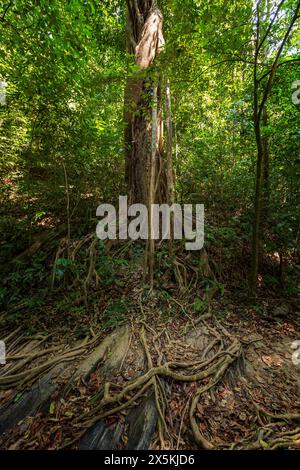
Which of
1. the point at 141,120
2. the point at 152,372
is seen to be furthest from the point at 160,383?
the point at 141,120

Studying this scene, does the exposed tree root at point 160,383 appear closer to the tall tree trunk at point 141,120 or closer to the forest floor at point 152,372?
the forest floor at point 152,372

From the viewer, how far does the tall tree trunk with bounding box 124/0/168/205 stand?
4.10 m

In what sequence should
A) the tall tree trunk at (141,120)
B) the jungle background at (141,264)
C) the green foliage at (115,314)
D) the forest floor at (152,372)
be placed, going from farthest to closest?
the tall tree trunk at (141,120) → the green foliage at (115,314) → the jungle background at (141,264) → the forest floor at (152,372)

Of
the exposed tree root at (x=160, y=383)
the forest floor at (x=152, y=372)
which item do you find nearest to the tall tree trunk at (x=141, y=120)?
the forest floor at (x=152, y=372)

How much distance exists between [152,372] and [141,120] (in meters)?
4.19

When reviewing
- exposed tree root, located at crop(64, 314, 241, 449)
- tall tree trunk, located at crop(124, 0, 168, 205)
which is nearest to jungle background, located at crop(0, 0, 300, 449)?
exposed tree root, located at crop(64, 314, 241, 449)

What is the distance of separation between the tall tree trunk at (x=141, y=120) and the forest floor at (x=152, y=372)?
197 cm

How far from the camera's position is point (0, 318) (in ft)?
10.7

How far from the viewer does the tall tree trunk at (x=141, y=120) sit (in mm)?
4098

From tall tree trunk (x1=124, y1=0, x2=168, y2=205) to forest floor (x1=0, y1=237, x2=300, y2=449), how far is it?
1966 millimetres

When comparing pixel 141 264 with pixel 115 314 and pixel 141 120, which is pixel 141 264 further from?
pixel 141 120

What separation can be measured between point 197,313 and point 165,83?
330cm

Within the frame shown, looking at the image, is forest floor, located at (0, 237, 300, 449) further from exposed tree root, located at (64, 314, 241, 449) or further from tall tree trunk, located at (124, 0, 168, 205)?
tall tree trunk, located at (124, 0, 168, 205)
